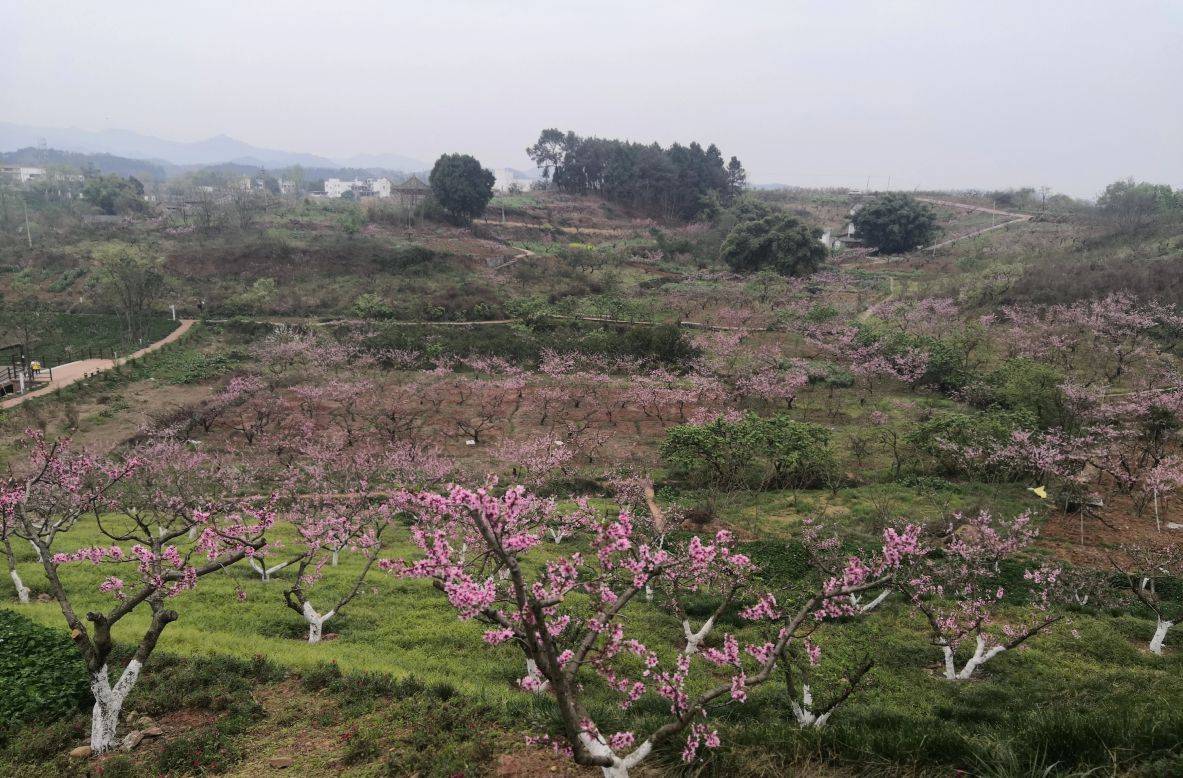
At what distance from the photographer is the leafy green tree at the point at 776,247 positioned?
49.2m

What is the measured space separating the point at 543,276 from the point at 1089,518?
40833mm

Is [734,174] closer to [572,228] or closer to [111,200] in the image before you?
[572,228]

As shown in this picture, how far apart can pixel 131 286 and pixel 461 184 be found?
1396 inches

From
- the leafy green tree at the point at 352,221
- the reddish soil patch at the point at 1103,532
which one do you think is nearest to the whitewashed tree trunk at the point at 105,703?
the reddish soil patch at the point at 1103,532

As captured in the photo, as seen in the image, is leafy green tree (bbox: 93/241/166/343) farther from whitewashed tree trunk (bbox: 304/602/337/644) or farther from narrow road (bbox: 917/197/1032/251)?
narrow road (bbox: 917/197/1032/251)

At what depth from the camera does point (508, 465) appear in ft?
69.4

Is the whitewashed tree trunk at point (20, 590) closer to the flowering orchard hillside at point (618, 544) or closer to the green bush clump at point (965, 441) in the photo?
Answer: the flowering orchard hillside at point (618, 544)

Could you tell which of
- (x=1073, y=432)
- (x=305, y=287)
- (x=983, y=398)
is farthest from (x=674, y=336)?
(x=305, y=287)

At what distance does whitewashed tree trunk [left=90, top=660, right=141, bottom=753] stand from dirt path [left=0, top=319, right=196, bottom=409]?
2532cm

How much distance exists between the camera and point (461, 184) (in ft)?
215

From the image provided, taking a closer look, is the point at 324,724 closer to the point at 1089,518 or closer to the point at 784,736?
the point at 784,736

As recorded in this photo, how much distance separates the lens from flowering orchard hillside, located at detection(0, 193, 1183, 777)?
23.1ft

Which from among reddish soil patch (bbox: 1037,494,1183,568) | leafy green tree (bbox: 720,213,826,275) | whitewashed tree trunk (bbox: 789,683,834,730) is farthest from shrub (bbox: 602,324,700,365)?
whitewashed tree trunk (bbox: 789,683,834,730)

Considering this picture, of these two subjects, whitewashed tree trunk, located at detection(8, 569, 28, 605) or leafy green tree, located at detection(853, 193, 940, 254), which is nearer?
whitewashed tree trunk, located at detection(8, 569, 28, 605)
